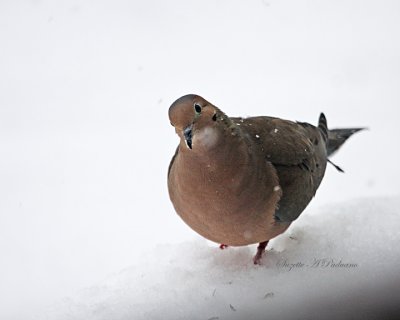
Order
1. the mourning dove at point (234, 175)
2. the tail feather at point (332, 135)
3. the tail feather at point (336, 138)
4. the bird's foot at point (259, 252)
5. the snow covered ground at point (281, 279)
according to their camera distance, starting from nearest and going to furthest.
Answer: the snow covered ground at point (281, 279)
the mourning dove at point (234, 175)
the bird's foot at point (259, 252)
the tail feather at point (332, 135)
the tail feather at point (336, 138)

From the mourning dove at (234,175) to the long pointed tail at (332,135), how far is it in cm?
53

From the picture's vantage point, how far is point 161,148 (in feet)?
15.1

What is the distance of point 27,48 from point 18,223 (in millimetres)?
2352

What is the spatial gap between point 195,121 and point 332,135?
1504 mm

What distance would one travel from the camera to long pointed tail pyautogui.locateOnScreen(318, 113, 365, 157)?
10.6 ft

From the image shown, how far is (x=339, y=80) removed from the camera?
5480 millimetres

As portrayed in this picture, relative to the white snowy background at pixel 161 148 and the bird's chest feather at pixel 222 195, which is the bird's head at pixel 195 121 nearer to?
the bird's chest feather at pixel 222 195

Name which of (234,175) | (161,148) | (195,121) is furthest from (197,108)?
(161,148)

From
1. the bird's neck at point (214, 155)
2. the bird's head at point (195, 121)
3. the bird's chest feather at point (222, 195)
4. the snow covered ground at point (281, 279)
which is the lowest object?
the snow covered ground at point (281, 279)

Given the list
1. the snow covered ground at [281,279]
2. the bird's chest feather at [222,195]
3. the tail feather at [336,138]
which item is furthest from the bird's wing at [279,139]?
the tail feather at [336,138]

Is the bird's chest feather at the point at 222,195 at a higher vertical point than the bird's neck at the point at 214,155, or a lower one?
lower

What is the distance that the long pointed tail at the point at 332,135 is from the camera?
3.22 metres

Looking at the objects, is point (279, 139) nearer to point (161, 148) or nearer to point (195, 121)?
point (195, 121)

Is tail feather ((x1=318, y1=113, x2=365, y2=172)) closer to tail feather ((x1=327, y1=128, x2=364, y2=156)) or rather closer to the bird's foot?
tail feather ((x1=327, y1=128, x2=364, y2=156))
